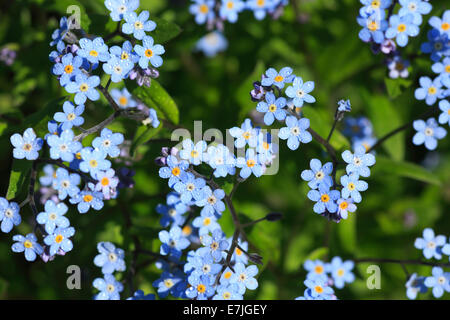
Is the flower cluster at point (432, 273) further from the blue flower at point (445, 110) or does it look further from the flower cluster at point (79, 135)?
the flower cluster at point (79, 135)

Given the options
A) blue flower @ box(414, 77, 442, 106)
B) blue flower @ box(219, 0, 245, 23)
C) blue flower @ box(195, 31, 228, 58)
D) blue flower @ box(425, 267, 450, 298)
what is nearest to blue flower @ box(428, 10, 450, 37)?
blue flower @ box(414, 77, 442, 106)

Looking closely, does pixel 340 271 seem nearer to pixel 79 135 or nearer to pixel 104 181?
pixel 104 181

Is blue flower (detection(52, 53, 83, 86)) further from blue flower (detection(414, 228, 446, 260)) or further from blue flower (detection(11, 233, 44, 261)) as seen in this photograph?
blue flower (detection(414, 228, 446, 260))

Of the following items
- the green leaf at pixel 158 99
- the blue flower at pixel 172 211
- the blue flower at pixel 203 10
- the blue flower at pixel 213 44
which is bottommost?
the blue flower at pixel 172 211

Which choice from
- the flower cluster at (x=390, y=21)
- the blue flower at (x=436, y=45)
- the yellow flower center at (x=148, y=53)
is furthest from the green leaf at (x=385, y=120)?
the yellow flower center at (x=148, y=53)

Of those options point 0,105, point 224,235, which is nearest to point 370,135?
point 224,235

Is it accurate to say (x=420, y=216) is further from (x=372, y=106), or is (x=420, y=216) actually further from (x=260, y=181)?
(x=260, y=181)

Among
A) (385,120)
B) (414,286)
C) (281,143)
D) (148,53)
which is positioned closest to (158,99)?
(148,53)
